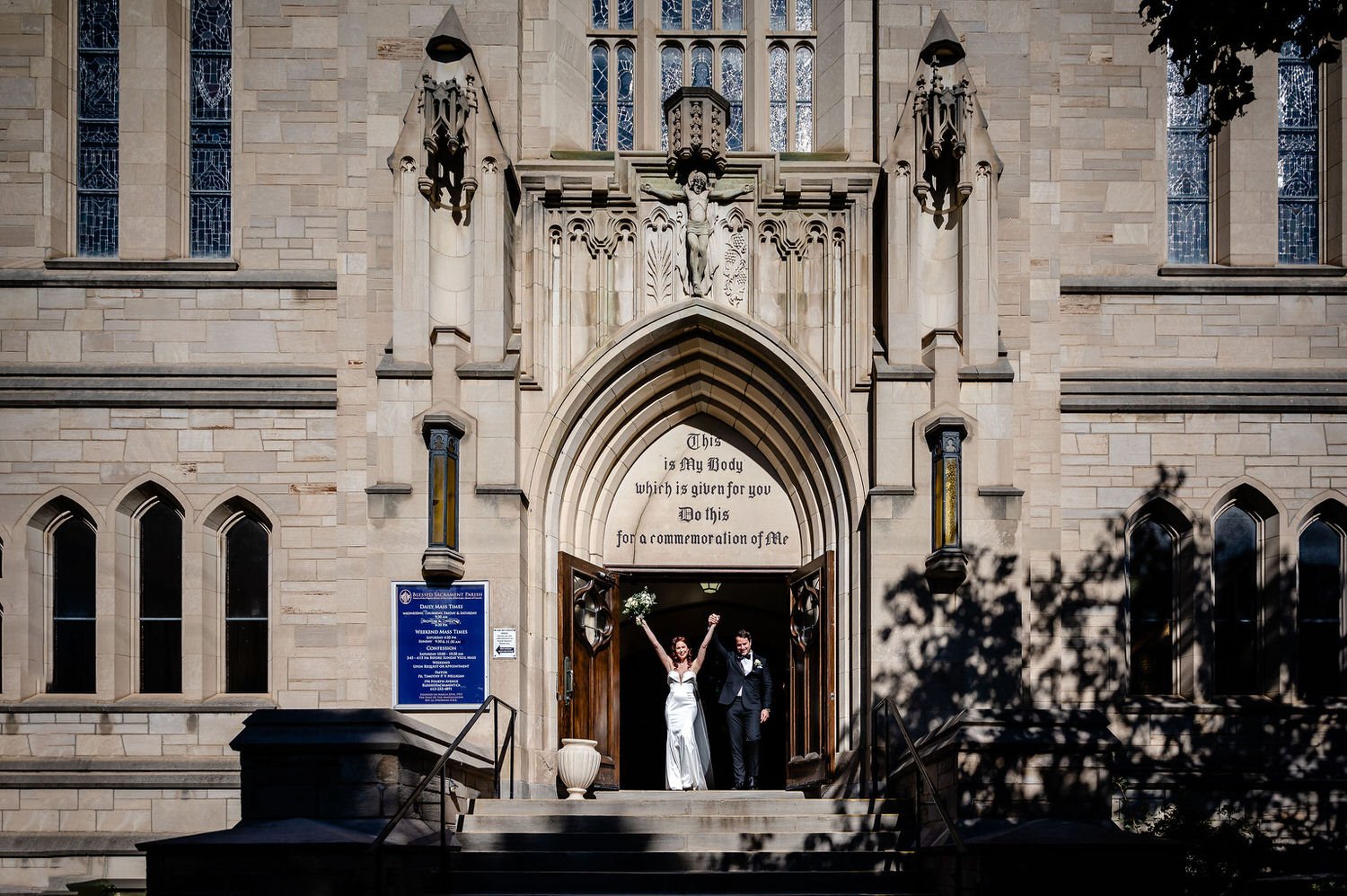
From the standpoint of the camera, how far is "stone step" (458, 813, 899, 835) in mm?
12664

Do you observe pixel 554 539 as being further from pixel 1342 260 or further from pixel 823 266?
pixel 1342 260

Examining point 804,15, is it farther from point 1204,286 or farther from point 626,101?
point 1204,286

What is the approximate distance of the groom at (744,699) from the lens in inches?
625

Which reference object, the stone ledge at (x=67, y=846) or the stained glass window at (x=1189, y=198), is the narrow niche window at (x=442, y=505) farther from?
the stained glass window at (x=1189, y=198)

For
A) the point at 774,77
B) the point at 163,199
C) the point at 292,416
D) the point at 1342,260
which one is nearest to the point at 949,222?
the point at 774,77

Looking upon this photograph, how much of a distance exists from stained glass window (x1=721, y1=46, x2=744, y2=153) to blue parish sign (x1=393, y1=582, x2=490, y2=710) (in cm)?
571

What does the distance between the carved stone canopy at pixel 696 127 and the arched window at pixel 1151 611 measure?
5596 millimetres

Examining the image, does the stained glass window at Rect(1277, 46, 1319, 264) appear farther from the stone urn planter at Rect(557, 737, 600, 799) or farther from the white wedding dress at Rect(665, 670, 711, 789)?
the stone urn planter at Rect(557, 737, 600, 799)

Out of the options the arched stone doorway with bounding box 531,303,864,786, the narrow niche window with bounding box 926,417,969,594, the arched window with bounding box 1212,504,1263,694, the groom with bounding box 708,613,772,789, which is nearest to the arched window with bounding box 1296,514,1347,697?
the arched window with bounding box 1212,504,1263,694

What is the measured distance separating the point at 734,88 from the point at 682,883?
338 inches

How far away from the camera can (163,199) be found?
1603 cm

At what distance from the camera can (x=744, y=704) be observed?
52.1 feet

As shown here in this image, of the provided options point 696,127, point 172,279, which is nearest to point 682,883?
point 696,127

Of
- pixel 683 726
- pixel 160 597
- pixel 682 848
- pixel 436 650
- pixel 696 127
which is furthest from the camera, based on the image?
pixel 683 726
